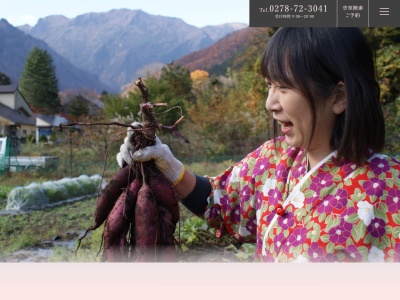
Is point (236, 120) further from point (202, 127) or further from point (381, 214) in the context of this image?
point (381, 214)

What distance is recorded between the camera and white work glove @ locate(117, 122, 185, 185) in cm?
81

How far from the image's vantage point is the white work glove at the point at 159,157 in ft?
2.64

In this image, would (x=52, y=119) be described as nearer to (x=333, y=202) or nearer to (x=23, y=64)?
(x=23, y=64)

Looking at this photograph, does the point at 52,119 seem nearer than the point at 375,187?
No

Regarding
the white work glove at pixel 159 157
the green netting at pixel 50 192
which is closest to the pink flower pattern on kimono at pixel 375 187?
the white work glove at pixel 159 157

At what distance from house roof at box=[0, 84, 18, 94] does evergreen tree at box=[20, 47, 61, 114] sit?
18 millimetres

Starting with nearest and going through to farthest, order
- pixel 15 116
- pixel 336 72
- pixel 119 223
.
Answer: pixel 336 72 → pixel 119 223 → pixel 15 116

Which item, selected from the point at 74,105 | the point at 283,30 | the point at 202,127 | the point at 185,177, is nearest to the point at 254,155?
the point at 185,177

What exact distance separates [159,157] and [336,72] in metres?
0.29

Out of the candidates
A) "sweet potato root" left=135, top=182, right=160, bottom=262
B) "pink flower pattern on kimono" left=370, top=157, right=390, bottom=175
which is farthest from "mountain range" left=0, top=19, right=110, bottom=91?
"pink flower pattern on kimono" left=370, top=157, right=390, bottom=175

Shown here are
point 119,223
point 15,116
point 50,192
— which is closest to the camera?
point 119,223

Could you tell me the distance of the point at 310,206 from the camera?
0.79m

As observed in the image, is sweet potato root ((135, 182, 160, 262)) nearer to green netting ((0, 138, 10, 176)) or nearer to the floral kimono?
the floral kimono

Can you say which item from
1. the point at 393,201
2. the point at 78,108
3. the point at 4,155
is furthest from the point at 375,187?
the point at 4,155
